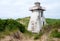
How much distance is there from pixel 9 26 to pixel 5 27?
0.61 m

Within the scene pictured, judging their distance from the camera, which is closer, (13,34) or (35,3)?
(13,34)

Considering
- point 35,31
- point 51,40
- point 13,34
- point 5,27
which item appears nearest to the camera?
point 51,40

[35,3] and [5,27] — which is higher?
[35,3]

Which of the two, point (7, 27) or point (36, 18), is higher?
point (36, 18)

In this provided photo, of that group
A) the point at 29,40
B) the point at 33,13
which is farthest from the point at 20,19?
the point at 29,40

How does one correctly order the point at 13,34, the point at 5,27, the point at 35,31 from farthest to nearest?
the point at 35,31 < the point at 5,27 < the point at 13,34

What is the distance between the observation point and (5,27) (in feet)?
76.4

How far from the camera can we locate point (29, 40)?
23.9 metres

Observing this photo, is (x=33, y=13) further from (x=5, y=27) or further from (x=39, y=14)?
(x=5, y=27)

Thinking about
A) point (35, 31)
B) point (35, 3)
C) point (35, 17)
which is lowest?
point (35, 31)

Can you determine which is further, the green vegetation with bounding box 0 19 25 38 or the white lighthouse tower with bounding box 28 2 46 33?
the white lighthouse tower with bounding box 28 2 46 33

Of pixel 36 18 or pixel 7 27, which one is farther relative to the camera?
pixel 36 18

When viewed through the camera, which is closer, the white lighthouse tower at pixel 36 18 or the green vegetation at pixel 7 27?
the green vegetation at pixel 7 27

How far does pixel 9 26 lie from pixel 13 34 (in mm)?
2198
